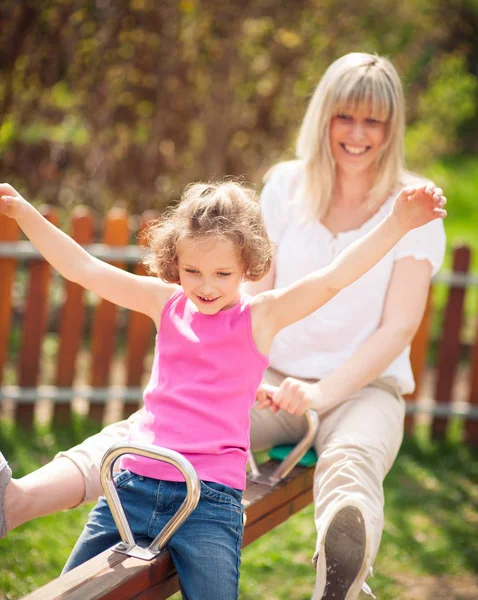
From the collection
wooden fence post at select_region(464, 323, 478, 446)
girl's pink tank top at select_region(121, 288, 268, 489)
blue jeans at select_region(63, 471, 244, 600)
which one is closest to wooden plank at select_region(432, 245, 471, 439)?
wooden fence post at select_region(464, 323, 478, 446)

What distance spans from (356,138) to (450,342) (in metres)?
2.64

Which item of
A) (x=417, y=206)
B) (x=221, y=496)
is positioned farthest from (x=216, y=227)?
(x=221, y=496)

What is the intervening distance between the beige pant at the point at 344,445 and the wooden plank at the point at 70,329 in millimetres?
2307

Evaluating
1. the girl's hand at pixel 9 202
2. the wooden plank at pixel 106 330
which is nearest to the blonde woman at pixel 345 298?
the girl's hand at pixel 9 202

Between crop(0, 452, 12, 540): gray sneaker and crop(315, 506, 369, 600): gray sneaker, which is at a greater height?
crop(0, 452, 12, 540): gray sneaker

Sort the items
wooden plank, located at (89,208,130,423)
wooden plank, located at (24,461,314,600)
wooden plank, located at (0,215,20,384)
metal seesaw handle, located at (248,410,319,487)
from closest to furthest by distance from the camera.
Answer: wooden plank, located at (24,461,314,600) → metal seesaw handle, located at (248,410,319,487) → wooden plank, located at (0,215,20,384) → wooden plank, located at (89,208,130,423)

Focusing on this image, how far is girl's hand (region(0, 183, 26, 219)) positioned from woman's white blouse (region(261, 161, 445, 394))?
3.44 feet

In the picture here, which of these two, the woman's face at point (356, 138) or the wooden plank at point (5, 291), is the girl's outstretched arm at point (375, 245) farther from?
the wooden plank at point (5, 291)

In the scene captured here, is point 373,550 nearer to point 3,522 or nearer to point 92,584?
point 92,584

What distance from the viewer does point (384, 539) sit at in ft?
12.7

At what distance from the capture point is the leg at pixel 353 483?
7.03 feet

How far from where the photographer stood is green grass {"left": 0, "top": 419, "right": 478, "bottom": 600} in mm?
3338

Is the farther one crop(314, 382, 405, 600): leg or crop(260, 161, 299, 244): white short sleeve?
crop(260, 161, 299, 244): white short sleeve

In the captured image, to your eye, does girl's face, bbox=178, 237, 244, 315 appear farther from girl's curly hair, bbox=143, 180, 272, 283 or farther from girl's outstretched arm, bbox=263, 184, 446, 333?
girl's outstretched arm, bbox=263, 184, 446, 333
